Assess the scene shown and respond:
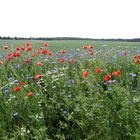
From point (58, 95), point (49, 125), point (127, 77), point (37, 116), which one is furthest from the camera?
point (127, 77)

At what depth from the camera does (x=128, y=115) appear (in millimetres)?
4375

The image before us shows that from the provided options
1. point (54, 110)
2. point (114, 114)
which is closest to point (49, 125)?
point (54, 110)

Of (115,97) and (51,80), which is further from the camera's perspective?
(51,80)

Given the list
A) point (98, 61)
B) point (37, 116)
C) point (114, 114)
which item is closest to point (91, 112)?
point (114, 114)

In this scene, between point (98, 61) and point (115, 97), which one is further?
point (98, 61)

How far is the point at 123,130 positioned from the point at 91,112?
0.43 meters

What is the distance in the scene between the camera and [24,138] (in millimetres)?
4477

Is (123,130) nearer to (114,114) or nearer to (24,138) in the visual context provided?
(114,114)

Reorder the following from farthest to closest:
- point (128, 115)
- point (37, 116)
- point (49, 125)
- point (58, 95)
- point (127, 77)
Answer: point (127, 77)
point (58, 95)
point (49, 125)
point (37, 116)
point (128, 115)

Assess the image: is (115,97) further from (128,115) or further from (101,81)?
(101,81)

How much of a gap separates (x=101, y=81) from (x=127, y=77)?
417 millimetres

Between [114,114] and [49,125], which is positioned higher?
[114,114]

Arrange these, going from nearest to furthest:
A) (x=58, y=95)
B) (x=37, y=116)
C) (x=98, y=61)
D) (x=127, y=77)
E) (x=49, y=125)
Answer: (x=37, y=116)
(x=49, y=125)
(x=58, y=95)
(x=127, y=77)
(x=98, y=61)

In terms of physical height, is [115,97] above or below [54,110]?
above
